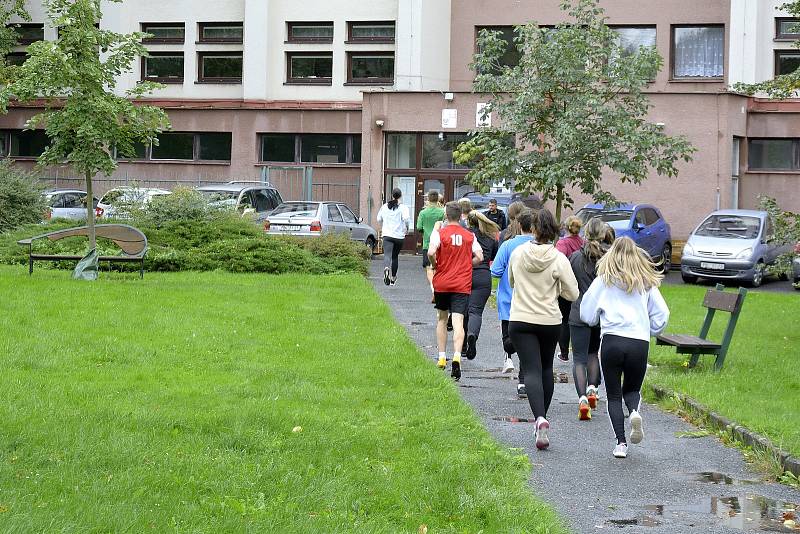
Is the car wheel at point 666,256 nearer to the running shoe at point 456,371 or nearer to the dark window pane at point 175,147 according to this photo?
the dark window pane at point 175,147

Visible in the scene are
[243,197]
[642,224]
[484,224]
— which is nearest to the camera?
[484,224]

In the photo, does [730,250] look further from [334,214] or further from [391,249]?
[391,249]

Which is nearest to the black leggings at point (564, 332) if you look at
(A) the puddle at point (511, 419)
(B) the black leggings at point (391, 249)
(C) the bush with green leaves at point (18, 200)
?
(A) the puddle at point (511, 419)

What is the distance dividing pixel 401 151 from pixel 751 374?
24450mm

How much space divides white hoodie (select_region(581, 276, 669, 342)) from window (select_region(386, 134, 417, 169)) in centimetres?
2726

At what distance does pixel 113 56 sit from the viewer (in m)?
20.3

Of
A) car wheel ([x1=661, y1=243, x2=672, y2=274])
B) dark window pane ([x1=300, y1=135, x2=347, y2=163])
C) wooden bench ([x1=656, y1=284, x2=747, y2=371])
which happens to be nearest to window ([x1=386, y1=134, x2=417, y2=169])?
dark window pane ([x1=300, y1=135, x2=347, y2=163])

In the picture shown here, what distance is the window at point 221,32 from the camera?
136 ft

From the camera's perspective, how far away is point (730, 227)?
2994 centimetres

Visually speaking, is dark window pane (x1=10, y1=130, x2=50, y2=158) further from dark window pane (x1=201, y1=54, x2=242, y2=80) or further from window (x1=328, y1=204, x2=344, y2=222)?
window (x1=328, y1=204, x2=344, y2=222)

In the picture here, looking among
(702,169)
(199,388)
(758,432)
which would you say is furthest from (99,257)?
(702,169)

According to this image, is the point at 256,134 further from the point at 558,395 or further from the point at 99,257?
the point at 558,395

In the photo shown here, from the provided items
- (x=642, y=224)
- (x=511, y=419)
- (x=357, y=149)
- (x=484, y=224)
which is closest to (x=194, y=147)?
(x=357, y=149)

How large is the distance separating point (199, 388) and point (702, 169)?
26.8 meters
